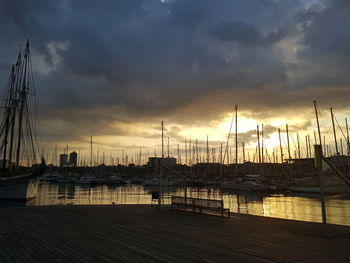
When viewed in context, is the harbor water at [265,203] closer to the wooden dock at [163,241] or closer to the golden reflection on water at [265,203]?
the golden reflection on water at [265,203]

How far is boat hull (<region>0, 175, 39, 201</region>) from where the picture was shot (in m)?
39.2

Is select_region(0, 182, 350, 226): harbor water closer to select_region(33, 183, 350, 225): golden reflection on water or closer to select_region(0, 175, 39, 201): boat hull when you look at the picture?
select_region(33, 183, 350, 225): golden reflection on water

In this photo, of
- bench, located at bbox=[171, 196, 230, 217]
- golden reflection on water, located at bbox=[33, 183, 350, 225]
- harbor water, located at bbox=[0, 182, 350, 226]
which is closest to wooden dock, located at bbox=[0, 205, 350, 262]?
bench, located at bbox=[171, 196, 230, 217]

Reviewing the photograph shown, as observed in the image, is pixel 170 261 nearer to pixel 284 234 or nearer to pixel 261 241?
pixel 261 241

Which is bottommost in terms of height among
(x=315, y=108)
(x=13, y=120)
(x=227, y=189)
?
(x=227, y=189)

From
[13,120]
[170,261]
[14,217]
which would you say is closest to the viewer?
[170,261]

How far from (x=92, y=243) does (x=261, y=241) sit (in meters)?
6.27

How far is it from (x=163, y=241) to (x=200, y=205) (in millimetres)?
8971

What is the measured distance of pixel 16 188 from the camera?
40.1 m

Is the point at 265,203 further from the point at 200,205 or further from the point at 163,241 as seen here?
the point at 163,241

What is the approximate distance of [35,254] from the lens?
339 inches

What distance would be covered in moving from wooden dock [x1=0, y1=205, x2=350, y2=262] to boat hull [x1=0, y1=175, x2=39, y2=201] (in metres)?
26.2

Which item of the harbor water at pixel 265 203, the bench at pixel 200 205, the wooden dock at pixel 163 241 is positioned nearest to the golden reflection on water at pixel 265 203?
the harbor water at pixel 265 203

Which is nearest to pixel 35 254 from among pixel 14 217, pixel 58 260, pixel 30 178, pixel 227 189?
pixel 58 260
